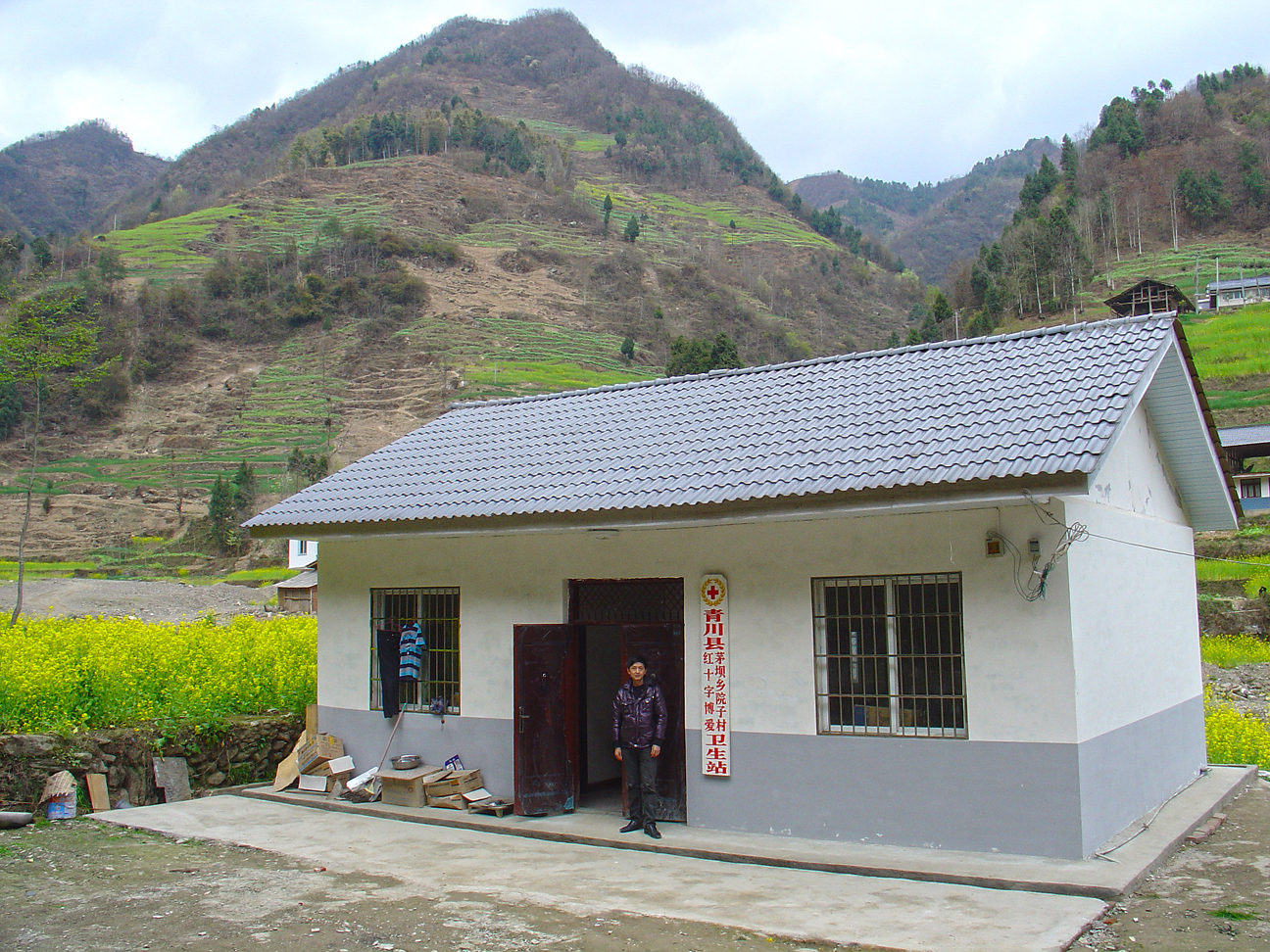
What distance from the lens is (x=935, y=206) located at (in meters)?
163

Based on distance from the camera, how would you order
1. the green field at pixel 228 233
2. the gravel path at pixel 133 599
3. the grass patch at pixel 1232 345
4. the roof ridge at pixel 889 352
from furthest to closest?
the green field at pixel 228 233, the grass patch at pixel 1232 345, the gravel path at pixel 133 599, the roof ridge at pixel 889 352

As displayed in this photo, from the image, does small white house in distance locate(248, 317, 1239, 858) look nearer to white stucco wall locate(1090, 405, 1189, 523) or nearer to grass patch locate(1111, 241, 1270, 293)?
white stucco wall locate(1090, 405, 1189, 523)

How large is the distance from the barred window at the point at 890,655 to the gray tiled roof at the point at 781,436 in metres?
1.10

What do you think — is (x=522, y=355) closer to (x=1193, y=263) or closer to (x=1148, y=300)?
(x=1148, y=300)

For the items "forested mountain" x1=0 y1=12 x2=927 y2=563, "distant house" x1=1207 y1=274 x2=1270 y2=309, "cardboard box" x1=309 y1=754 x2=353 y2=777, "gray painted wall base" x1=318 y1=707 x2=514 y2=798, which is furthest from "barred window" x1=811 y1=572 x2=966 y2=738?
"distant house" x1=1207 y1=274 x2=1270 y2=309

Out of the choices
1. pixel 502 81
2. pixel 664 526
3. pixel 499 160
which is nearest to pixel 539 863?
pixel 664 526

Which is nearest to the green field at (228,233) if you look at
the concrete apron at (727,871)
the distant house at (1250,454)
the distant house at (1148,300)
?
the distant house at (1148,300)

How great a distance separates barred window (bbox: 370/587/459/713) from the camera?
416 inches

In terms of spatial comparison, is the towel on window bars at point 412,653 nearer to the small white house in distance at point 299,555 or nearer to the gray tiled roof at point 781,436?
the gray tiled roof at point 781,436

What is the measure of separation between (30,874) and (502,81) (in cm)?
18452

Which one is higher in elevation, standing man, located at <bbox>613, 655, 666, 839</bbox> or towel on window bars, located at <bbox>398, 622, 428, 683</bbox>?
towel on window bars, located at <bbox>398, 622, 428, 683</bbox>

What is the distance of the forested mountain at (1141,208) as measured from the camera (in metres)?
72.5

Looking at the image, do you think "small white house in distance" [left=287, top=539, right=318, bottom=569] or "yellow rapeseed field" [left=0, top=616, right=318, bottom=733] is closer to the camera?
"yellow rapeseed field" [left=0, top=616, right=318, bottom=733]

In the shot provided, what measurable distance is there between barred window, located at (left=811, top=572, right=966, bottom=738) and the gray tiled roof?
1.10 meters
